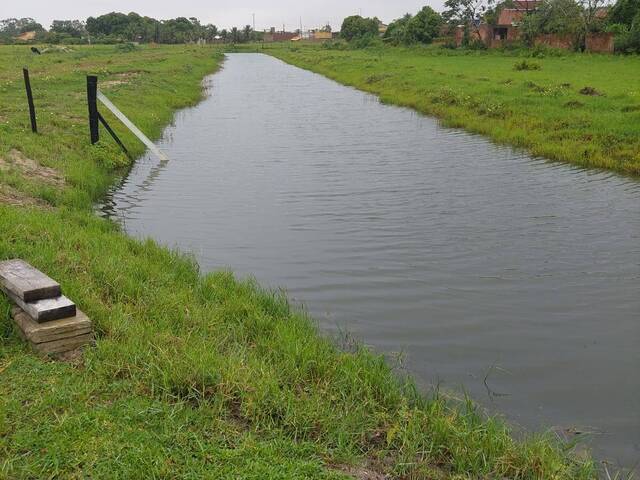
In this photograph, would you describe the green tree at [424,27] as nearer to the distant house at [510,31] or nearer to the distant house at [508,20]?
the distant house at [510,31]

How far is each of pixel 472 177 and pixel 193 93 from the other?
21.4 meters

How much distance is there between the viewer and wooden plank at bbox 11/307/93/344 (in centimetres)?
459

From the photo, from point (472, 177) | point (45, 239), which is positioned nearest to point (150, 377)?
point (45, 239)

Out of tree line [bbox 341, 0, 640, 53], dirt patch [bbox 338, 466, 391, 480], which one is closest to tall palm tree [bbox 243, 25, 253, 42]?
tree line [bbox 341, 0, 640, 53]

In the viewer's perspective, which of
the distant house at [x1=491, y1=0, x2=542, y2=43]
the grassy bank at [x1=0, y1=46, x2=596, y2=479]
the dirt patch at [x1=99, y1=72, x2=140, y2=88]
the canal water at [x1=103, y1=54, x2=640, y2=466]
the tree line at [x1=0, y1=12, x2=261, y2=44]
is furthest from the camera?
the tree line at [x1=0, y1=12, x2=261, y2=44]

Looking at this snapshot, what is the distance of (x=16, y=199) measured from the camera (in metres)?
9.40

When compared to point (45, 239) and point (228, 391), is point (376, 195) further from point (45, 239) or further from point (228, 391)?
point (228, 391)

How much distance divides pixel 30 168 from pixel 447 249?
8040 mm

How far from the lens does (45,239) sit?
7.04 m

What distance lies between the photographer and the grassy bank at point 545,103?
15416mm

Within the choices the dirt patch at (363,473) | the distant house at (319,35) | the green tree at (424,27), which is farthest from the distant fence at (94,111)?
the distant house at (319,35)

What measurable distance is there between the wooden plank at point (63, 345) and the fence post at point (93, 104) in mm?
10407

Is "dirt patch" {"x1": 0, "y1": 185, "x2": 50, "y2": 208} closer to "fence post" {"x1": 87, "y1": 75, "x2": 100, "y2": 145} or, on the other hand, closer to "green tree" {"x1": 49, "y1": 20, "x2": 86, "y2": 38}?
"fence post" {"x1": 87, "y1": 75, "x2": 100, "y2": 145}

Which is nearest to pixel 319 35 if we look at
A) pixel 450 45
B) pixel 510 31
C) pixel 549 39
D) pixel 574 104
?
pixel 450 45
